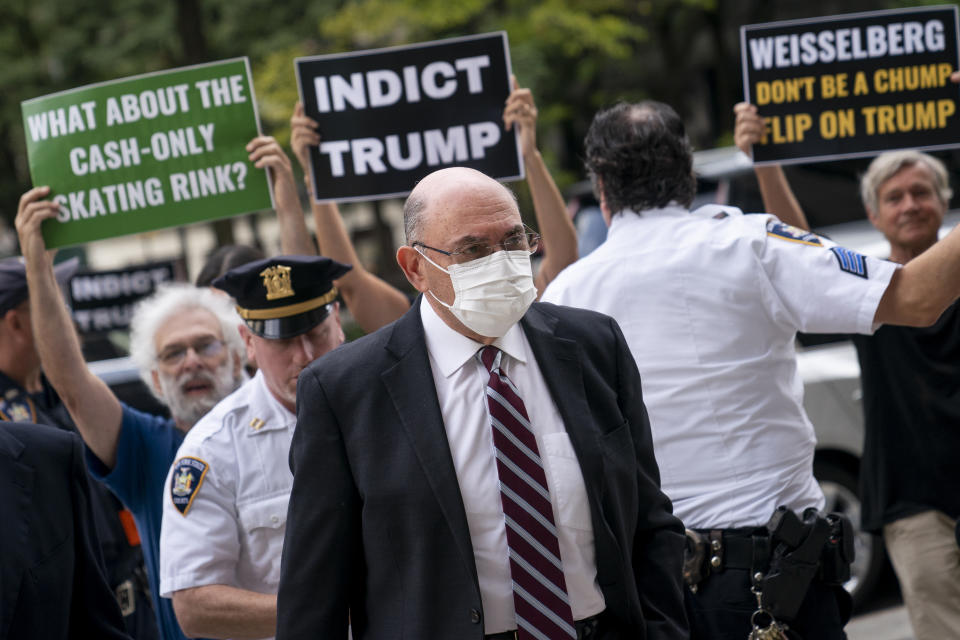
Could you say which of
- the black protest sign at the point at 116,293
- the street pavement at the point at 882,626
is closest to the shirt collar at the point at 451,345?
the street pavement at the point at 882,626

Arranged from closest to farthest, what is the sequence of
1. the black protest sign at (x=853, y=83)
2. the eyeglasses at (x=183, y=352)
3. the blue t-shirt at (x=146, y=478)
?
the blue t-shirt at (x=146, y=478) → the eyeglasses at (x=183, y=352) → the black protest sign at (x=853, y=83)

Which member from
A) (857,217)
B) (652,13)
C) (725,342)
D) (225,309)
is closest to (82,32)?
(652,13)

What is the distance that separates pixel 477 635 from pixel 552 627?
17 centimetres

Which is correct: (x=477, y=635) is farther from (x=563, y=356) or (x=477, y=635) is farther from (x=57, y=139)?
(x=57, y=139)

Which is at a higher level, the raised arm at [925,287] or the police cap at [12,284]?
the police cap at [12,284]

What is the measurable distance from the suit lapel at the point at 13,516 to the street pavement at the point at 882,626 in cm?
458

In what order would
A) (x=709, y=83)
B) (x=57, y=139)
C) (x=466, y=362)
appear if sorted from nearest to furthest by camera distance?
1. (x=466, y=362)
2. (x=57, y=139)
3. (x=709, y=83)

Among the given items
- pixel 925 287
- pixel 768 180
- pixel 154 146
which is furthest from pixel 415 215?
pixel 154 146

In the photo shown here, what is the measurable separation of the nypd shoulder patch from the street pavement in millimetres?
3338

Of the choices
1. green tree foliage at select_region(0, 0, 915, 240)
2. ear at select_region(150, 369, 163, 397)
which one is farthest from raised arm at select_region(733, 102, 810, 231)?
green tree foliage at select_region(0, 0, 915, 240)

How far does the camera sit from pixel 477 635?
2389mm

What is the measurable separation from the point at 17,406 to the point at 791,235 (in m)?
3.05

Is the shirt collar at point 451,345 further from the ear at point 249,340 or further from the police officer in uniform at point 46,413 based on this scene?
the police officer in uniform at point 46,413

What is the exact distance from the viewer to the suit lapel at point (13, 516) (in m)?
2.50
